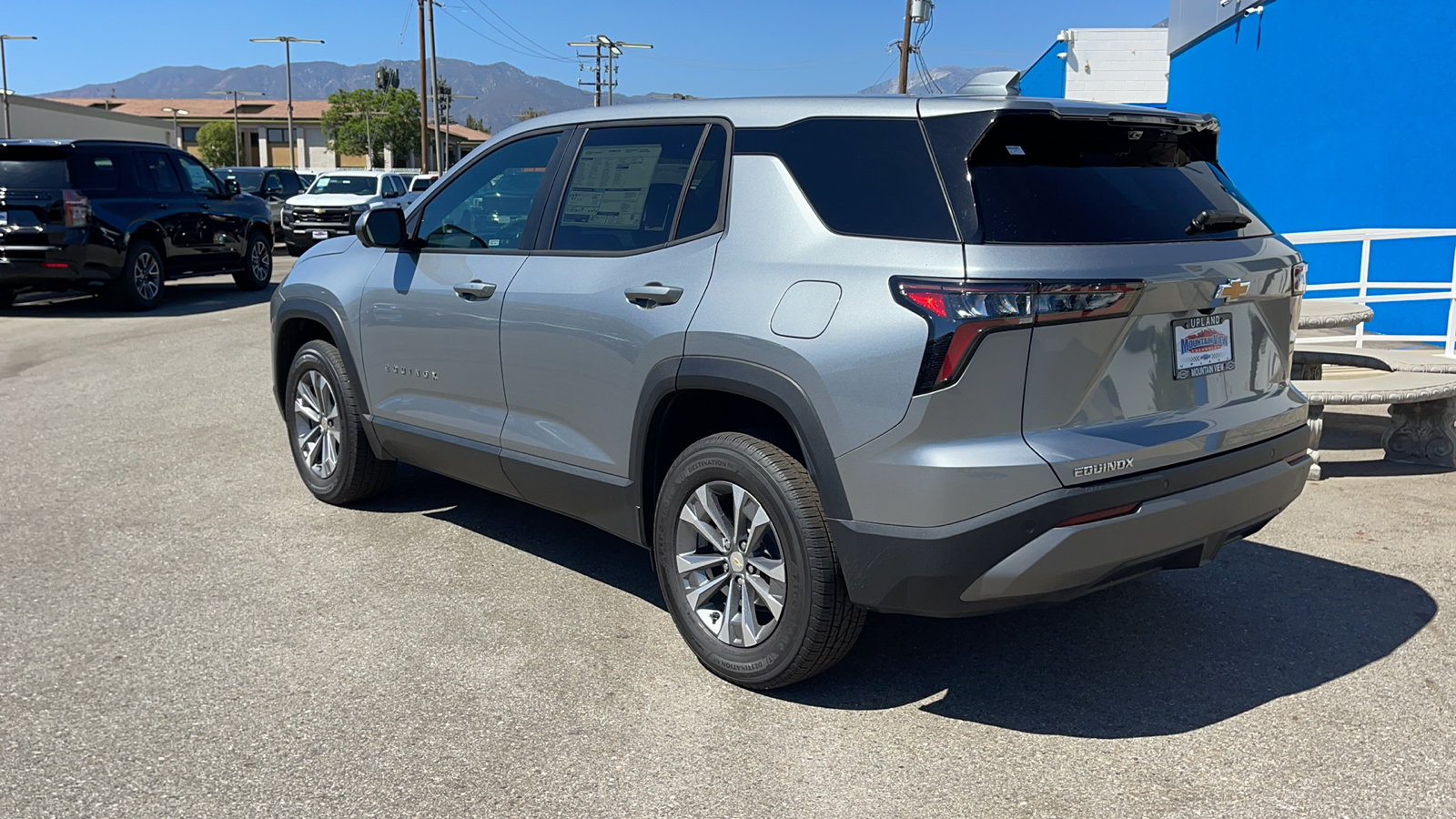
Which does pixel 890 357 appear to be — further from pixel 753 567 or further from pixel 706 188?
pixel 706 188

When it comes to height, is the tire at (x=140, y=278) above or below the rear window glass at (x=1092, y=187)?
below

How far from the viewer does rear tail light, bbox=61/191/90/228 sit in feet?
43.9

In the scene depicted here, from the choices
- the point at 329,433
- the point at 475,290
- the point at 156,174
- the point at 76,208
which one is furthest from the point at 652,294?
the point at 156,174

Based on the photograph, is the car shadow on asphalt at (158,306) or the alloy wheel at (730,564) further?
the car shadow on asphalt at (158,306)

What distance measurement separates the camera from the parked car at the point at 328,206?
2272cm

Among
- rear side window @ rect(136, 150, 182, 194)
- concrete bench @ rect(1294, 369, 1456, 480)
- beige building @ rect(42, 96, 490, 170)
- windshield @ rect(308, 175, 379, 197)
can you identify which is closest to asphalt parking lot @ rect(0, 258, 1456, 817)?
concrete bench @ rect(1294, 369, 1456, 480)

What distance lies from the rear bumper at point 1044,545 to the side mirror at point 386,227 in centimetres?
267

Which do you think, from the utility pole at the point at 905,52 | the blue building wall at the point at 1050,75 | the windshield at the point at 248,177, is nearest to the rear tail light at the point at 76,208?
the windshield at the point at 248,177

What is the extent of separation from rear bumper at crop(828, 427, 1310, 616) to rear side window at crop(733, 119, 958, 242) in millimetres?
803

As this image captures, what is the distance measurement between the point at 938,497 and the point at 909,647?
1.18 meters

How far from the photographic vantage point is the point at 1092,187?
3457mm

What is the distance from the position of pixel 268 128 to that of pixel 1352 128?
4372 inches

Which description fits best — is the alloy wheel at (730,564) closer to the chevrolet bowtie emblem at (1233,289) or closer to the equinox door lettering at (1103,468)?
the equinox door lettering at (1103,468)

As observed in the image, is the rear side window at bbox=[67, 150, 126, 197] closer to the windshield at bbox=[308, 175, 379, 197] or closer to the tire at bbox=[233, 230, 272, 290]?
the tire at bbox=[233, 230, 272, 290]
